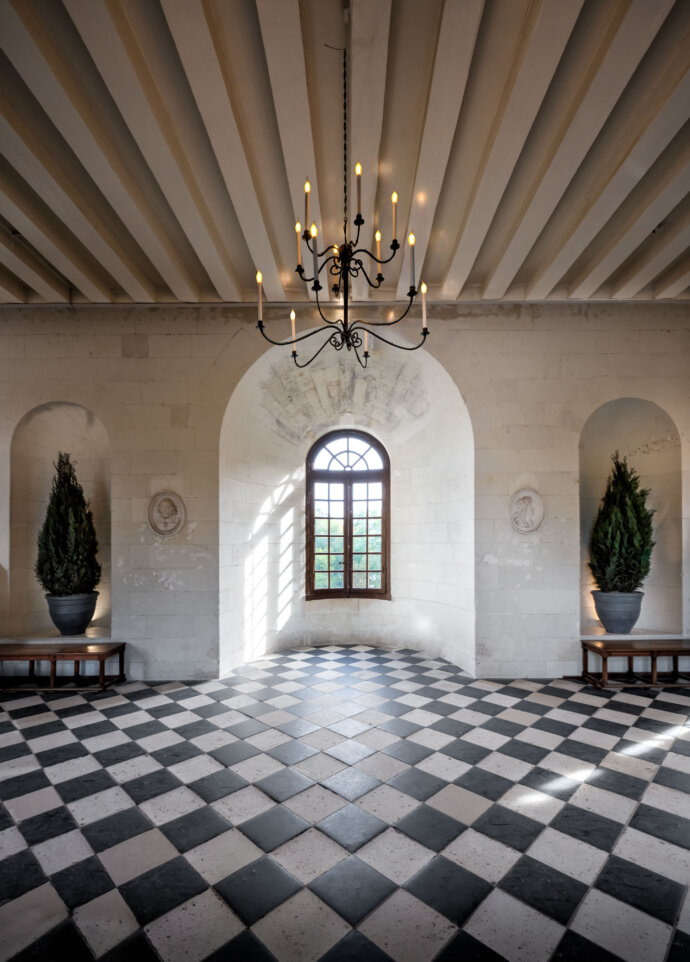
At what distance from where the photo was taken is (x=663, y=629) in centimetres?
539

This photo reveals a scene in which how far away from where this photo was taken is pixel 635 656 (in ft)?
15.6

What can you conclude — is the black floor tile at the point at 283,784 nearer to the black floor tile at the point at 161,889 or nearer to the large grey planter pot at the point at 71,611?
the black floor tile at the point at 161,889

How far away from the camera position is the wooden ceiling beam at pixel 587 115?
2.32 meters

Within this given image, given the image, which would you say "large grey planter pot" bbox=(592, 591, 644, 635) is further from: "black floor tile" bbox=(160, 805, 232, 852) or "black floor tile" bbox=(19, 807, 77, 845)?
"black floor tile" bbox=(19, 807, 77, 845)

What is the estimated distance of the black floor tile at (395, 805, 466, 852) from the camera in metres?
2.41

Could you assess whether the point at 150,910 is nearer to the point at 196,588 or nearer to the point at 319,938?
the point at 319,938

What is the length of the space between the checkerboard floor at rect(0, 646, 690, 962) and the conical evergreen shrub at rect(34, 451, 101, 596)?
117 centimetres

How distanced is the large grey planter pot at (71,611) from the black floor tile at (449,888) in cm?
419

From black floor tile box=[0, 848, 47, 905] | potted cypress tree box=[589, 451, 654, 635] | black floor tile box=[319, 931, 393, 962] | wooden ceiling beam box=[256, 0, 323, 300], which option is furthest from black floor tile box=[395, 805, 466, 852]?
wooden ceiling beam box=[256, 0, 323, 300]

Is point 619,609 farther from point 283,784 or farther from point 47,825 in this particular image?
point 47,825

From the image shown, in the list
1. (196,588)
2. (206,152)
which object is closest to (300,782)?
(196,588)

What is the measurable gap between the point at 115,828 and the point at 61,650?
2.58 metres

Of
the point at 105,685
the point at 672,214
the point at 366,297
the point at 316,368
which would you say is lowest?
the point at 105,685

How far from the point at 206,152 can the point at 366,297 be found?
2.03 meters
